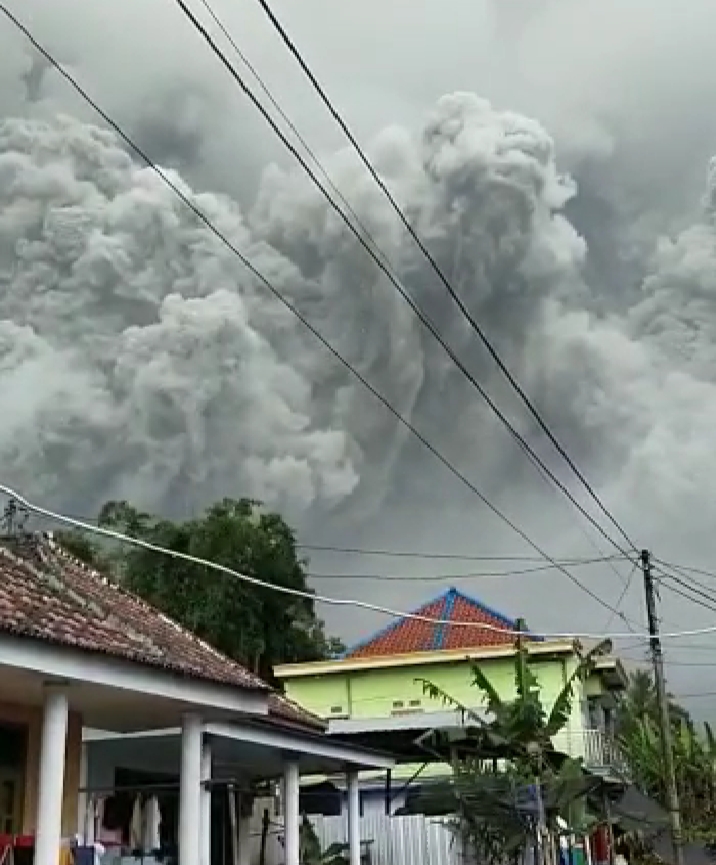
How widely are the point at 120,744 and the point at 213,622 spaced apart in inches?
821

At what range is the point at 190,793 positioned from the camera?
38.5 feet

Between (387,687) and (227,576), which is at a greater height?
(227,576)

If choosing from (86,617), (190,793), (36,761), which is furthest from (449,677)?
(86,617)

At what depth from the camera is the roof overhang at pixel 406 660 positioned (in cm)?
3065

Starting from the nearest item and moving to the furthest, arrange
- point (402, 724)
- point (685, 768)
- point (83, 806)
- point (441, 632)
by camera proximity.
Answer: point (83, 806), point (402, 724), point (685, 768), point (441, 632)

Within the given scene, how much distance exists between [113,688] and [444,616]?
2569cm

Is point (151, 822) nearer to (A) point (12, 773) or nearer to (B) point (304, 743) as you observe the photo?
(B) point (304, 743)

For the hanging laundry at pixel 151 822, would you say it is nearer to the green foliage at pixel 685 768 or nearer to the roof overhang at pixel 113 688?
the roof overhang at pixel 113 688

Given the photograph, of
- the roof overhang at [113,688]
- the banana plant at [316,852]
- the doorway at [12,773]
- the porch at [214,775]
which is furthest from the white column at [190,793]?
the banana plant at [316,852]

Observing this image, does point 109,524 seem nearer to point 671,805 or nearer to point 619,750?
point 619,750

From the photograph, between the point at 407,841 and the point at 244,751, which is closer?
the point at 244,751

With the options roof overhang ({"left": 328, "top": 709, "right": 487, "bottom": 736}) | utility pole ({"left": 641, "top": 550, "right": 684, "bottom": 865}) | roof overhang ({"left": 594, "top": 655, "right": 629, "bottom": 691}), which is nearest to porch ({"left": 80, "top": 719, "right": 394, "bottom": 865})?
roof overhang ({"left": 328, "top": 709, "right": 487, "bottom": 736})

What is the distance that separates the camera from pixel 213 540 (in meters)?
38.5

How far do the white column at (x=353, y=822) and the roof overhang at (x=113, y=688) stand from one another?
5.81m
